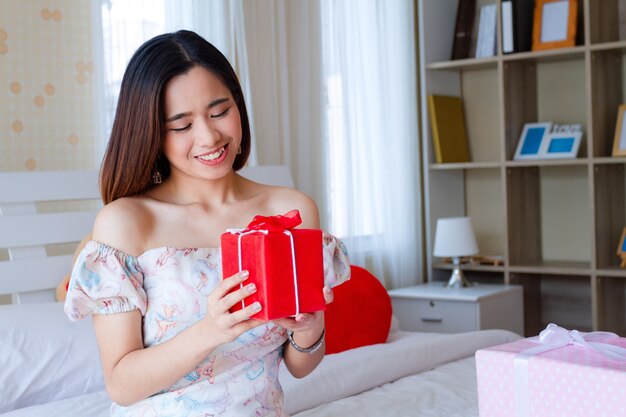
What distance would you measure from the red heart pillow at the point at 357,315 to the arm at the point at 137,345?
44.6 inches

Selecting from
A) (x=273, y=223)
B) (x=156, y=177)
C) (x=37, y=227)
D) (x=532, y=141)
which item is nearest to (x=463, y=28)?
(x=532, y=141)

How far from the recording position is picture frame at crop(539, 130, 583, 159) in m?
3.79

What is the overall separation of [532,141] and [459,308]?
0.88m

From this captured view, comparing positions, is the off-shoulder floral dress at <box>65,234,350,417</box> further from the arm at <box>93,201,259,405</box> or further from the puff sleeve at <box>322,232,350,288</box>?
the puff sleeve at <box>322,232,350,288</box>

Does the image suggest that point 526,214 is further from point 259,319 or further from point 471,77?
point 259,319

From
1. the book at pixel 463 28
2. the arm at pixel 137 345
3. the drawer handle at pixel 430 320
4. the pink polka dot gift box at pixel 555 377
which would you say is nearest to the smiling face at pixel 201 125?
the arm at pixel 137 345

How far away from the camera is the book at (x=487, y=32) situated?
12.9ft

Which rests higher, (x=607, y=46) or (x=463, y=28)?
(x=463, y=28)

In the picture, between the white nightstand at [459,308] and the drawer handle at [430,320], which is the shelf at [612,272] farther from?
the drawer handle at [430,320]

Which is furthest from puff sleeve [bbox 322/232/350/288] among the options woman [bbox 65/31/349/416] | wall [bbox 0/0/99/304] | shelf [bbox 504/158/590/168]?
shelf [bbox 504/158/590/168]

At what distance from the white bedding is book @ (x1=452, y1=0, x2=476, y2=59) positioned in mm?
2031

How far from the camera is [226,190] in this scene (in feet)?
4.56

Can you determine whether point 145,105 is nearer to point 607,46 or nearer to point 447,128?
point 607,46

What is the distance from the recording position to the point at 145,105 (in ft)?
4.06
